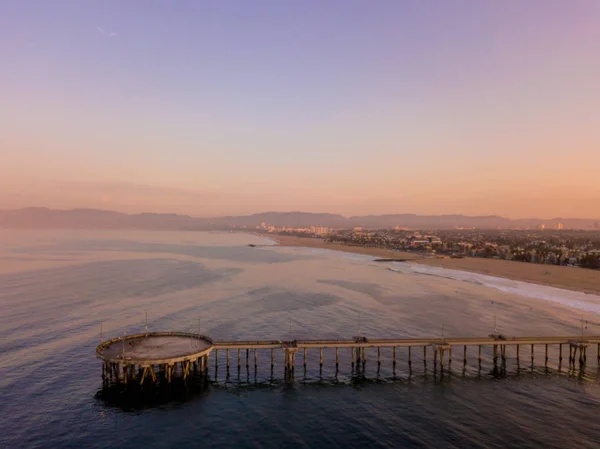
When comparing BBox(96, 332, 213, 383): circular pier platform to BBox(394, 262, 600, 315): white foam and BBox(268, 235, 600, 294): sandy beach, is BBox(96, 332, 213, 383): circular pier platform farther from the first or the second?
BBox(268, 235, 600, 294): sandy beach

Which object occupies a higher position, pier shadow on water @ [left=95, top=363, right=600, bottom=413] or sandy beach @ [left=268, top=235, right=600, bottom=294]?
sandy beach @ [left=268, top=235, right=600, bottom=294]

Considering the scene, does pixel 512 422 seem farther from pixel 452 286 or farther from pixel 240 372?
pixel 452 286

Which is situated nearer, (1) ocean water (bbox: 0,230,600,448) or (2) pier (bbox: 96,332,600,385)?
(1) ocean water (bbox: 0,230,600,448)

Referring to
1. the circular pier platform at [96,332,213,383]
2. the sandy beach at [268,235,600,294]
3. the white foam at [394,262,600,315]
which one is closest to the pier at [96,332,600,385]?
the circular pier platform at [96,332,213,383]

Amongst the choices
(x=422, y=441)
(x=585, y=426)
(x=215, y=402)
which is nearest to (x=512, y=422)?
(x=585, y=426)

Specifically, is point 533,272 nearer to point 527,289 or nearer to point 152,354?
point 527,289

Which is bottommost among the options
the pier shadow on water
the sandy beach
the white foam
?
the pier shadow on water

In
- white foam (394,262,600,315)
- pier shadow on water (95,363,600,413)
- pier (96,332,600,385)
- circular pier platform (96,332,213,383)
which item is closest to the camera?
pier shadow on water (95,363,600,413)
